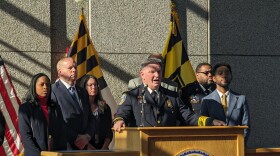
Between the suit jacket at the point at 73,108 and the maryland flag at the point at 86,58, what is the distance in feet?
5.71

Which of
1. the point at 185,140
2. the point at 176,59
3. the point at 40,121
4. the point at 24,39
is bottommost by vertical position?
the point at 185,140

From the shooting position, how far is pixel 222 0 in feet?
40.5

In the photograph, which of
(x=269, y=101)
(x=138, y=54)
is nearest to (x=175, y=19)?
(x=138, y=54)

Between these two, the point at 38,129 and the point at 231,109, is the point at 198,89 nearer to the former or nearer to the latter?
the point at 231,109

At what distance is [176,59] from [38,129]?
347cm

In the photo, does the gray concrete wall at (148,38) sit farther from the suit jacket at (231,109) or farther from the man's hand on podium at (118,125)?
the man's hand on podium at (118,125)

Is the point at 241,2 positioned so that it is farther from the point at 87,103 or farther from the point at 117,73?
the point at 87,103

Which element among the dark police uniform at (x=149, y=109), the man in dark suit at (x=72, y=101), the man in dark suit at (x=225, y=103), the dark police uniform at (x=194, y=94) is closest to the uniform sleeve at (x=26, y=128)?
the man in dark suit at (x=72, y=101)

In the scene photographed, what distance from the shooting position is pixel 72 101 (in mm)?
8992

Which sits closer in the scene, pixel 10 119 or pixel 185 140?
pixel 185 140

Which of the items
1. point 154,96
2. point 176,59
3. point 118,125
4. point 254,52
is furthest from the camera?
point 254,52

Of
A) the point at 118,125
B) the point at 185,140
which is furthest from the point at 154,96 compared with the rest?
the point at 185,140

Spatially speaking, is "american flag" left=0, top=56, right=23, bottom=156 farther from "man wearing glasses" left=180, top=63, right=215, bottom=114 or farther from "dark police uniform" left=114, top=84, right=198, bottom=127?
"dark police uniform" left=114, top=84, right=198, bottom=127

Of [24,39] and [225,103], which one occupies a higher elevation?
[24,39]
